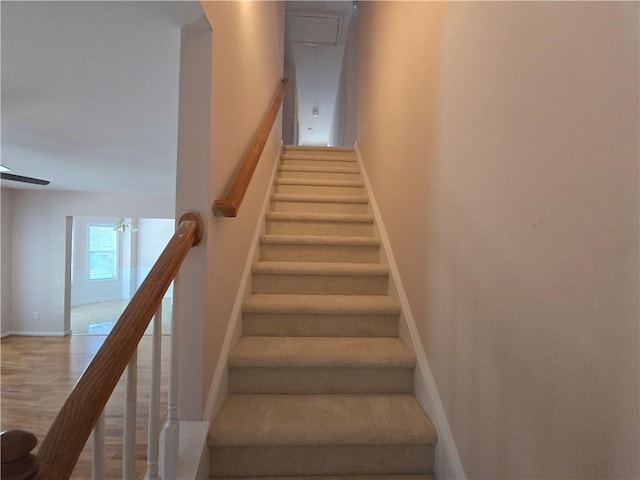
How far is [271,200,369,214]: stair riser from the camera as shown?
282cm

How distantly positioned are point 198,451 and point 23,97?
6.43 feet

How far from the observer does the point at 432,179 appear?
4.99ft

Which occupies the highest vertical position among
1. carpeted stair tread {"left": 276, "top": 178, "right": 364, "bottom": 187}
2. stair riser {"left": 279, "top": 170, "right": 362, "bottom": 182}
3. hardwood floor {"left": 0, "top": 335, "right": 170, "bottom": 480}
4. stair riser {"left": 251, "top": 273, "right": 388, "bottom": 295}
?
stair riser {"left": 279, "top": 170, "right": 362, "bottom": 182}

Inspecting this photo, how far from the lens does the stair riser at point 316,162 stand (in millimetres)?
3654

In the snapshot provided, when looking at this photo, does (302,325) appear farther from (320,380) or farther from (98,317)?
(98,317)

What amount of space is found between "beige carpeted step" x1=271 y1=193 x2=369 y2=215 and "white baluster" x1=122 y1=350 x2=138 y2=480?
204 cm

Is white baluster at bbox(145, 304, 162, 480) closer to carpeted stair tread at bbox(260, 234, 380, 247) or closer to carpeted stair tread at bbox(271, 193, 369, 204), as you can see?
carpeted stair tread at bbox(260, 234, 380, 247)

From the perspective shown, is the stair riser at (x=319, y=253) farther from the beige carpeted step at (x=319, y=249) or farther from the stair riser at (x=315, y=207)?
the stair riser at (x=315, y=207)

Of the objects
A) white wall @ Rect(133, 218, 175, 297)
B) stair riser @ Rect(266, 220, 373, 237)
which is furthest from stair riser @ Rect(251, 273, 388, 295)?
white wall @ Rect(133, 218, 175, 297)

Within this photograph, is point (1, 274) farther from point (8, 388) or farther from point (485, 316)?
point (485, 316)

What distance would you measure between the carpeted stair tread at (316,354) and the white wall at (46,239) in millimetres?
4568

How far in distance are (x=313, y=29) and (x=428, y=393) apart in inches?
193

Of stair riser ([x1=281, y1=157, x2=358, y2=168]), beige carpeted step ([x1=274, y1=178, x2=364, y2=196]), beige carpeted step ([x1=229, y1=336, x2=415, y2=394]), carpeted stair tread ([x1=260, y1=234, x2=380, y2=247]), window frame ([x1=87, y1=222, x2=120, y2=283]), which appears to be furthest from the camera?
window frame ([x1=87, y1=222, x2=120, y2=283])

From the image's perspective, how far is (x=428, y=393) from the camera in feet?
4.66
